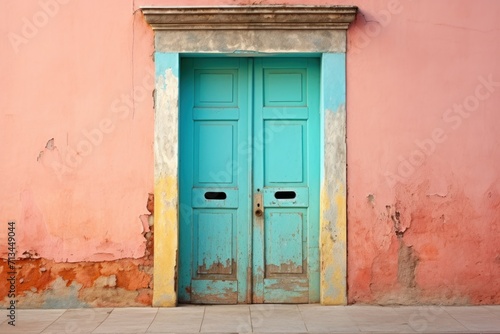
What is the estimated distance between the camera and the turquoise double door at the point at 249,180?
21.1 feet

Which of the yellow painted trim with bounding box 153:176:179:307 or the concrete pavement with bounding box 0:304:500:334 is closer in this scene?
the concrete pavement with bounding box 0:304:500:334

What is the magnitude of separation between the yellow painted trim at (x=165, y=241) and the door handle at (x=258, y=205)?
0.76 meters

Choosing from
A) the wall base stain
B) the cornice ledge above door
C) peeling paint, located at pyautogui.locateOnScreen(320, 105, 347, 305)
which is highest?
the cornice ledge above door

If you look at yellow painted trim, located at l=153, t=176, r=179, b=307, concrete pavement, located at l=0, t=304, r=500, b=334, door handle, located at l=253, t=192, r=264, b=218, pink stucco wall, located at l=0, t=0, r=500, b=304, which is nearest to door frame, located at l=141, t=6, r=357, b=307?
yellow painted trim, located at l=153, t=176, r=179, b=307

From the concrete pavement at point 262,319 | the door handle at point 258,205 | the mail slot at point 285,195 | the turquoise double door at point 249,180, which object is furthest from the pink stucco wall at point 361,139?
the door handle at point 258,205

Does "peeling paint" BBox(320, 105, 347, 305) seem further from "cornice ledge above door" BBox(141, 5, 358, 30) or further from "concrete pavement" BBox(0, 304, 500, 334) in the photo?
"cornice ledge above door" BBox(141, 5, 358, 30)

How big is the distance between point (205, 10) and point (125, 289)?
2702mm

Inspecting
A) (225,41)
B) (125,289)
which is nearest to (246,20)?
(225,41)

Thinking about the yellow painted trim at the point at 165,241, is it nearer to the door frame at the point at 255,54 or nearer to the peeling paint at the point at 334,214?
the door frame at the point at 255,54

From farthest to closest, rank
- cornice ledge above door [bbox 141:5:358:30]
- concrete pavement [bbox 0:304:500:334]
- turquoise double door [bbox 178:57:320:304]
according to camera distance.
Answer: turquoise double door [bbox 178:57:320:304], cornice ledge above door [bbox 141:5:358:30], concrete pavement [bbox 0:304:500:334]

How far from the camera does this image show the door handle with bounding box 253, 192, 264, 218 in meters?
6.43

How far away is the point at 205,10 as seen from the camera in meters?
6.16

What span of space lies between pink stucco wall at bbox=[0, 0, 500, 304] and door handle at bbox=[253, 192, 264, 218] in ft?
2.80

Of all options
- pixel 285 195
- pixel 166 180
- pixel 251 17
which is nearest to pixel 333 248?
pixel 285 195
